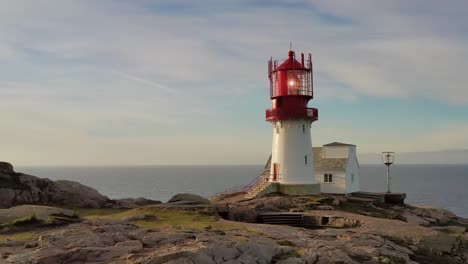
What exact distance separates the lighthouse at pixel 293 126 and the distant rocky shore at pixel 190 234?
6.91m

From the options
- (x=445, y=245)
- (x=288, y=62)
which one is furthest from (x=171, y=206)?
(x=288, y=62)

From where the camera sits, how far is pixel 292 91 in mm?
46125

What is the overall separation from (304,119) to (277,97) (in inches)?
143

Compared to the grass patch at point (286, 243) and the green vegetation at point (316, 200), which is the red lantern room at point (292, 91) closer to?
the green vegetation at point (316, 200)

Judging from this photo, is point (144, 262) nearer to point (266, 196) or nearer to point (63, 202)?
point (63, 202)

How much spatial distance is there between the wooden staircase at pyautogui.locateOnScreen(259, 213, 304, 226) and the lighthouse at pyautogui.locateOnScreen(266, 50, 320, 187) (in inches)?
401

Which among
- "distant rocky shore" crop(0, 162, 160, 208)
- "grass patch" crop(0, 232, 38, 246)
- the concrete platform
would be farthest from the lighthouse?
"grass patch" crop(0, 232, 38, 246)

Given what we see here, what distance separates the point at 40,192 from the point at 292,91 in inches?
1006

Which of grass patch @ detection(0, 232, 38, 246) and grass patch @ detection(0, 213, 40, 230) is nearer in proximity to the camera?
grass patch @ detection(0, 232, 38, 246)

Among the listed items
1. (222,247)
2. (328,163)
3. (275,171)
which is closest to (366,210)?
(328,163)

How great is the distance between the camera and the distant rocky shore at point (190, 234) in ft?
55.1

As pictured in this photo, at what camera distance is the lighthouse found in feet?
150

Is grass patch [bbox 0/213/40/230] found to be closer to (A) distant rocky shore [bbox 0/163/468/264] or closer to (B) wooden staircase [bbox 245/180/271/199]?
(A) distant rocky shore [bbox 0/163/468/264]

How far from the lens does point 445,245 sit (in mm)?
25906
